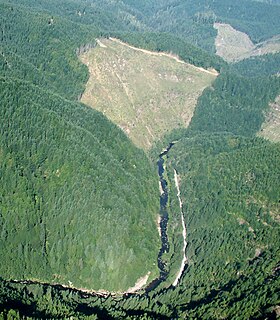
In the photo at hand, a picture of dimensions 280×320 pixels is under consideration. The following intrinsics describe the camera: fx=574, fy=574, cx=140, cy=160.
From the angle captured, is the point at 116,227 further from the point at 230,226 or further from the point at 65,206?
the point at 230,226

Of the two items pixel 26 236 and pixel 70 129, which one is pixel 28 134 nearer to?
pixel 70 129

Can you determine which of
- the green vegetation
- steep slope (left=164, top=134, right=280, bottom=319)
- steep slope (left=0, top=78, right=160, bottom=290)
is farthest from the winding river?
steep slope (left=164, top=134, right=280, bottom=319)

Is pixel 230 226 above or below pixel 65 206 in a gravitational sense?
above

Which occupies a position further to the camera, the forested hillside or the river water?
the river water

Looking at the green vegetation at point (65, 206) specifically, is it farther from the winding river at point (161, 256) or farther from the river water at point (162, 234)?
the river water at point (162, 234)

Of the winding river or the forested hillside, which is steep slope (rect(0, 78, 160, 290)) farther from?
the winding river

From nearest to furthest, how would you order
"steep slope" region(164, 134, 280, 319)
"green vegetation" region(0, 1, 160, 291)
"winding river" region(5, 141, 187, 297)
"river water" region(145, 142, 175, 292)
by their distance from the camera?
"steep slope" region(164, 134, 280, 319), "winding river" region(5, 141, 187, 297), "green vegetation" region(0, 1, 160, 291), "river water" region(145, 142, 175, 292)

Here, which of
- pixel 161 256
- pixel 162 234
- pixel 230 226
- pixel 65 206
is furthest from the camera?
pixel 162 234

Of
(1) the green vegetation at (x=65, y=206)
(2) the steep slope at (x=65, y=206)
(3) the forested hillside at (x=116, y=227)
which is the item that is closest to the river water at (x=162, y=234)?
(3) the forested hillside at (x=116, y=227)

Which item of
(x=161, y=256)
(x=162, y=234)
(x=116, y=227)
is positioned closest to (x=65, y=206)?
(x=116, y=227)

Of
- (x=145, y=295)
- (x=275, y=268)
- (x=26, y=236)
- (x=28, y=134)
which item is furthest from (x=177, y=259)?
(x=28, y=134)

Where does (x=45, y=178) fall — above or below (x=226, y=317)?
below
